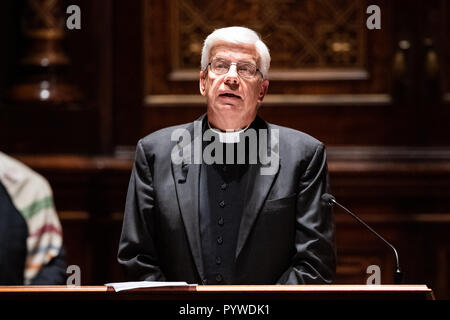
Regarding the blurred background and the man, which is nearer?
the man

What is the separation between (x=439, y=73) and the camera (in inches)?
190

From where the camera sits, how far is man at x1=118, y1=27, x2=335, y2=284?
3.03 meters

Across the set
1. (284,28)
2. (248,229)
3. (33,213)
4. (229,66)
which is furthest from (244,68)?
(284,28)

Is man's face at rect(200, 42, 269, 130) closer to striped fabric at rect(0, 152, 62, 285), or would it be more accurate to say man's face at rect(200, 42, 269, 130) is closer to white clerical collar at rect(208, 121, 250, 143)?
white clerical collar at rect(208, 121, 250, 143)

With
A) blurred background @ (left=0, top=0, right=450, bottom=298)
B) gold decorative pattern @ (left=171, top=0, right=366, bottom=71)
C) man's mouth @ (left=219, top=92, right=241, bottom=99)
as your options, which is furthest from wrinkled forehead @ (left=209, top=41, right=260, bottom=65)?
gold decorative pattern @ (left=171, top=0, right=366, bottom=71)

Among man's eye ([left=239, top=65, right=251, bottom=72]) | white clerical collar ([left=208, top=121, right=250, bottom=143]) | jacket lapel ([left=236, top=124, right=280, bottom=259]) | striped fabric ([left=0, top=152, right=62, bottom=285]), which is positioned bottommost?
striped fabric ([left=0, top=152, right=62, bottom=285])

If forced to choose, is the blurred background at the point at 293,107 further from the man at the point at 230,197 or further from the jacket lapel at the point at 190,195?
the jacket lapel at the point at 190,195

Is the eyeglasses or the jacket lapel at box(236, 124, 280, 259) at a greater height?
the eyeglasses

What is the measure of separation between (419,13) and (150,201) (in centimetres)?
241

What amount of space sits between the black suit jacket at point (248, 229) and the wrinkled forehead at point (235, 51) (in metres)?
0.42

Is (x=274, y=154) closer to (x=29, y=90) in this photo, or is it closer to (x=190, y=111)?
(x=190, y=111)
